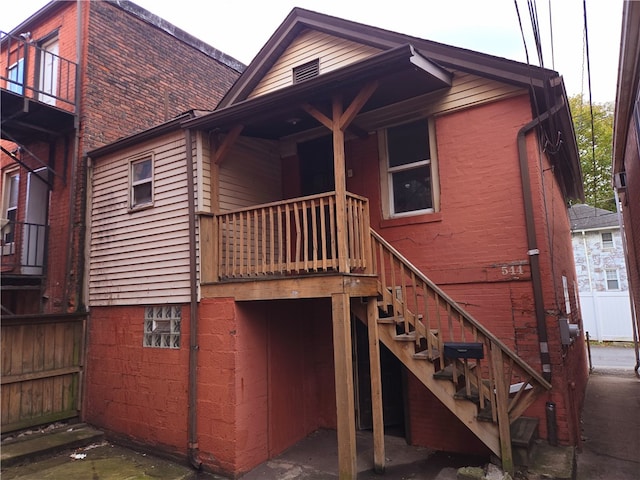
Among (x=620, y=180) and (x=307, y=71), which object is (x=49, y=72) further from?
(x=620, y=180)

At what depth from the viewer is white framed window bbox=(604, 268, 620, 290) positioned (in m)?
21.4

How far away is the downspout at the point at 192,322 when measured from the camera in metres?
6.01

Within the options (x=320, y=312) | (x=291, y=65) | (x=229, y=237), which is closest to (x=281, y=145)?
(x=291, y=65)

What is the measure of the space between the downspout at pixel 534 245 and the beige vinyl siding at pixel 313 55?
2.89 meters

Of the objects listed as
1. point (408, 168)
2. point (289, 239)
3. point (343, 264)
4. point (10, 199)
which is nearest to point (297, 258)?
point (289, 239)

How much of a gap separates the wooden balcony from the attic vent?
3.20 m

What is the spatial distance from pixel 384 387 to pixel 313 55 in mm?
6038

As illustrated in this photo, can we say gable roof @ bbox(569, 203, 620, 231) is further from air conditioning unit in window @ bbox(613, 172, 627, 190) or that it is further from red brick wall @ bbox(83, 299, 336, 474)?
red brick wall @ bbox(83, 299, 336, 474)

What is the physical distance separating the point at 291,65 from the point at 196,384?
5926 mm

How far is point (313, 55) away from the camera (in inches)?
304

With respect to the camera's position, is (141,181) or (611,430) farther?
(141,181)

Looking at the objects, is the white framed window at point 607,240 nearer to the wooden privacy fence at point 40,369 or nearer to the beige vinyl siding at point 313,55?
the beige vinyl siding at point 313,55

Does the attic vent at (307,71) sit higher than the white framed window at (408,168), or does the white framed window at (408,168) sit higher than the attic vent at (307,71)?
the attic vent at (307,71)

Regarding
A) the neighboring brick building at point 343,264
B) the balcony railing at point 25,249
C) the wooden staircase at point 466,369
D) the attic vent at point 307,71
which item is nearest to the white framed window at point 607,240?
the neighboring brick building at point 343,264
